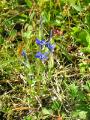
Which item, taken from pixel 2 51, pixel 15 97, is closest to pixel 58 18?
pixel 2 51

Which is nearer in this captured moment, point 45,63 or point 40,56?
point 40,56

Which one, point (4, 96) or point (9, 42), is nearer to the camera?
point (4, 96)

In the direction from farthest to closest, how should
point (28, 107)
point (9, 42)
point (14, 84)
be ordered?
point (9, 42), point (14, 84), point (28, 107)

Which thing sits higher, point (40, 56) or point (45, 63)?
point (40, 56)

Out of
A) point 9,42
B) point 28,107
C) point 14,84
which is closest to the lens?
point 28,107

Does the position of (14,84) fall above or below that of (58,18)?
below

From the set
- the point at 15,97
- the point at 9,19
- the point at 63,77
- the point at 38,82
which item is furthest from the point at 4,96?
the point at 9,19

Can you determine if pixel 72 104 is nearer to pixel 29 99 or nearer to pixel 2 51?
pixel 29 99
